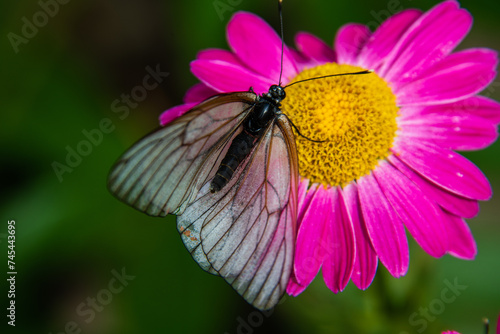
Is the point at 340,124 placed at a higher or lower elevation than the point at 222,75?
lower

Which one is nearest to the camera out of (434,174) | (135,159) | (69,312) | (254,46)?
(135,159)

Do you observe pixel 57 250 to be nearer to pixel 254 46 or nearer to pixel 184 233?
pixel 184 233

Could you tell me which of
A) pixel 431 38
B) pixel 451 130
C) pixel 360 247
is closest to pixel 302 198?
pixel 360 247

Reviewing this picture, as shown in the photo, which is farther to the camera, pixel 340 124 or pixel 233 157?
pixel 340 124

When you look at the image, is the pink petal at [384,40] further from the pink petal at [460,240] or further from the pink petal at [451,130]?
the pink petal at [460,240]

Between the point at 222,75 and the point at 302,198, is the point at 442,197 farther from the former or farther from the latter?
the point at 222,75

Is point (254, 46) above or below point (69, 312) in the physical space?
above

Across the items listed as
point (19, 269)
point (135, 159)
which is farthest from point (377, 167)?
point (19, 269)
